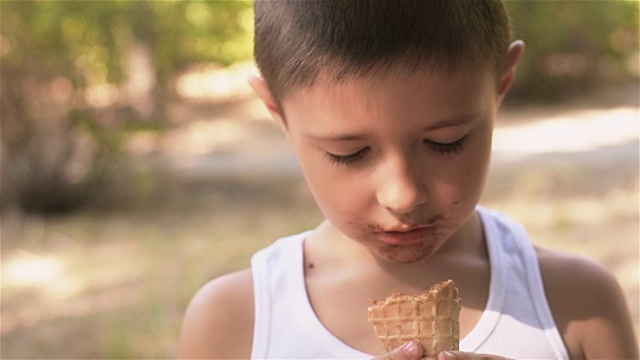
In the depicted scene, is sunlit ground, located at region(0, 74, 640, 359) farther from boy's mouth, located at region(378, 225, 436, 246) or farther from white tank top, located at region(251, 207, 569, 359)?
boy's mouth, located at region(378, 225, 436, 246)

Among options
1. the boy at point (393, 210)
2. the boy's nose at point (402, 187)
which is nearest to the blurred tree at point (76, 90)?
the boy at point (393, 210)

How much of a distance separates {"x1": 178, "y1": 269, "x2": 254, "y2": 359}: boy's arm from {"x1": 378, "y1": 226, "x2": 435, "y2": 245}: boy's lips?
394 millimetres

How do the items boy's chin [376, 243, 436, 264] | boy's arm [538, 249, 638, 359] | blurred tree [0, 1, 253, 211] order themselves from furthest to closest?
blurred tree [0, 1, 253, 211] → boy's arm [538, 249, 638, 359] → boy's chin [376, 243, 436, 264]

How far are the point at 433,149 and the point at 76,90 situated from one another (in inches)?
235

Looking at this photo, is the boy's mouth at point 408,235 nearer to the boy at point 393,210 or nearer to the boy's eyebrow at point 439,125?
the boy at point 393,210

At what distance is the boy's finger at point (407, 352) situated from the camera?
1.67 metres

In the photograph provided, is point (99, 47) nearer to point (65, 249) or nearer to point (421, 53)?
point (65, 249)

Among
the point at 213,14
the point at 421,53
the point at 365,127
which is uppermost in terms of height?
the point at 213,14

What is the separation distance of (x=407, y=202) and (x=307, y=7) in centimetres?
45

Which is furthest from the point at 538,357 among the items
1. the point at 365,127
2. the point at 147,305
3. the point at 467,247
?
the point at 147,305


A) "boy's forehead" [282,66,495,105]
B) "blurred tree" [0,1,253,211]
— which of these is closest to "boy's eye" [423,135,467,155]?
"boy's forehead" [282,66,495,105]

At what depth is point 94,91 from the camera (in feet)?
25.2

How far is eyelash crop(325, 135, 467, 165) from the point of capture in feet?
6.02

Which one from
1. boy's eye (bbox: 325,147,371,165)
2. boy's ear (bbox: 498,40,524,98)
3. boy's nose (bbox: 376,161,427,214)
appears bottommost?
boy's nose (bbox: 376,161,427,214)
